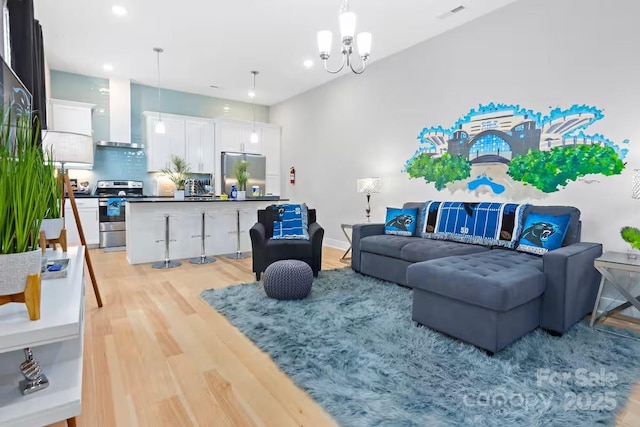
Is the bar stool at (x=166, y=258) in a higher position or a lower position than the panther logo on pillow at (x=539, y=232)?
A: lower

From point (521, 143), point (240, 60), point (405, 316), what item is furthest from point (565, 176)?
point (240, 60)

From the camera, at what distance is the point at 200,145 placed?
7.10m

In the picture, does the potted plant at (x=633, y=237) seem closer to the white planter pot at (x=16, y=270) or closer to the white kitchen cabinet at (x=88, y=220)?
the white planter pot at (x=16, y=270)

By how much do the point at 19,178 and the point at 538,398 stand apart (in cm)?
240

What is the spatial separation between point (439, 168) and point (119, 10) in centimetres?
416

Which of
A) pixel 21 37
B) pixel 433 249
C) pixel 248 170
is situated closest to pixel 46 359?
pixel 433 249

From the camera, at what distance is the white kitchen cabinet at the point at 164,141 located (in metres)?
6.53

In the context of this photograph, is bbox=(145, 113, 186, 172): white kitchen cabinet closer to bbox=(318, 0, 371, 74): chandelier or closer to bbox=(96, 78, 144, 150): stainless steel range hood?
bbox=(96, 78, 144, 150): stainless steel range hood

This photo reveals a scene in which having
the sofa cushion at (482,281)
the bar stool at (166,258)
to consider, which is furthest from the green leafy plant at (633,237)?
the bar stool at (166,258)

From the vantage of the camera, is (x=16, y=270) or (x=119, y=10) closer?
A: (x=16, y=270)

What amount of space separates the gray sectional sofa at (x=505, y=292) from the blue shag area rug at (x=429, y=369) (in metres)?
0.10

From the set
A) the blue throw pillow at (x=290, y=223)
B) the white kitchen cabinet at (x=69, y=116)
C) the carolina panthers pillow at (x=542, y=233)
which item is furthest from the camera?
the white kitchen cabinet at (x=69, y=116)

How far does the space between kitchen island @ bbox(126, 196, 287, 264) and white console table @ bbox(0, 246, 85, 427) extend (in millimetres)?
3423

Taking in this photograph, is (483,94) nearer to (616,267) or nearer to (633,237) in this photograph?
(633,237)
